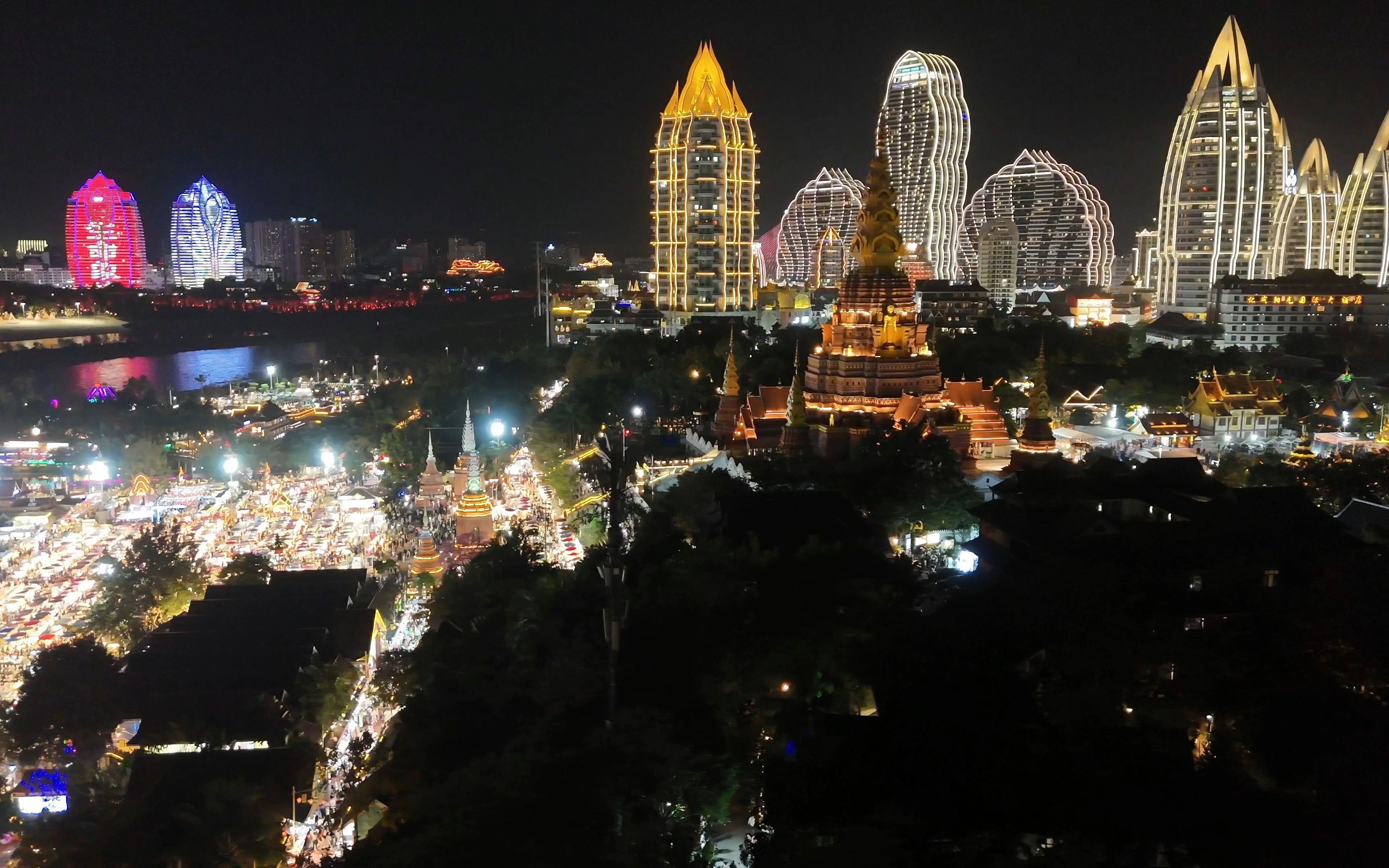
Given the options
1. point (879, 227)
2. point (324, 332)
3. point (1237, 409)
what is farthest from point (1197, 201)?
point (324, 332)

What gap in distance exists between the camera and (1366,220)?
36.8m

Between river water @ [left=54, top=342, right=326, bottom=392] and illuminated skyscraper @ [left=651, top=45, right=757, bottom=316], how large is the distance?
19.9 meters

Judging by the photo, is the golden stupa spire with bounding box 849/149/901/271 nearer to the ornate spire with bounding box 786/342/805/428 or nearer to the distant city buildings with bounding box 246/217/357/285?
Answer: the ornate spire with bounding box 786/342/805/428

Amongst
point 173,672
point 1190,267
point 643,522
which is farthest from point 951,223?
point 173,672

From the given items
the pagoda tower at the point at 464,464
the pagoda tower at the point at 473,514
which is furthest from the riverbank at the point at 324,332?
the pagoda tower at the point at 473,514

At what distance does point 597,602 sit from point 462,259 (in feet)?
326

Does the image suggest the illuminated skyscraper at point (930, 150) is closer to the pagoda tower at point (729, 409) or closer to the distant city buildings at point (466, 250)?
the pagoda tower at point (729, 409)

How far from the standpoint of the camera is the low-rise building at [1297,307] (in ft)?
105

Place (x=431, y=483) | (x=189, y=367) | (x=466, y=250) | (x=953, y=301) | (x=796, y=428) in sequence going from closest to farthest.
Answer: (x=796, y=428)
(x=431, y=483)
(x=953, y=301)
(x=189, y=367)
(x=466, y=250)

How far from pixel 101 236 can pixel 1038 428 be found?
86.1m

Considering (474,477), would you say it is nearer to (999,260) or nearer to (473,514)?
(473,514)

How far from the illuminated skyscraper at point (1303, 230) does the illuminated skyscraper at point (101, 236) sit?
78026 millimetres

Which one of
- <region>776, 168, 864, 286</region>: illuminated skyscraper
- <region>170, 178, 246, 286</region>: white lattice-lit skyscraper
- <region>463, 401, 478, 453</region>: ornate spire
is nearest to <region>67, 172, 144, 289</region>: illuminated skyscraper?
<region>170, 178, 246, 286</region>: white lattice-lit skyscraper

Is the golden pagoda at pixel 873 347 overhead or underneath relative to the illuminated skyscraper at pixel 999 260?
underneath
